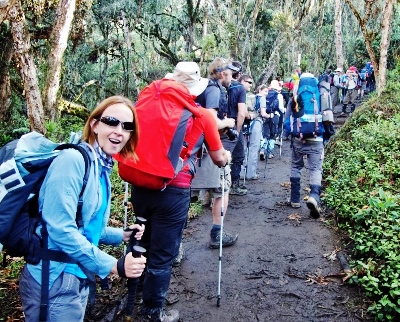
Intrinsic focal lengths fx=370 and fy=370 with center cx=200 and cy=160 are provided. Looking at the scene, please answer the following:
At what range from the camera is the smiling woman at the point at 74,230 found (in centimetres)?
185

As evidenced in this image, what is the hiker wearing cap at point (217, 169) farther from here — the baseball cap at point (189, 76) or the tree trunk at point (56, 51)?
the tree trunk at point (56, 51)

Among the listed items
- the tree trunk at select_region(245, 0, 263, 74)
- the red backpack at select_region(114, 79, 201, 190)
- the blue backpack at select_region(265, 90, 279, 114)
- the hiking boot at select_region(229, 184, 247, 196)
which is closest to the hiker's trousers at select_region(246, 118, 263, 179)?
the hiking boot at select_region(229, 184, 247, 196)

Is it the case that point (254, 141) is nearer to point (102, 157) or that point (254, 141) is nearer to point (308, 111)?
point (308, 111)

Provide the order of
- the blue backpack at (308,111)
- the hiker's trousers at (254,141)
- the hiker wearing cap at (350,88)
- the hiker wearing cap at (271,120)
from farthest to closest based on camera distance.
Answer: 1. the hiker wearing cap at (350,88)
2. the hiker wearing cap at (271,120)
3. the hiker's trousers at (254,141)
4. the blue backpack at (308,111)

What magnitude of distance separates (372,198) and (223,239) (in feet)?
7.37

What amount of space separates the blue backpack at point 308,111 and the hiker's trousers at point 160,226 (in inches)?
138

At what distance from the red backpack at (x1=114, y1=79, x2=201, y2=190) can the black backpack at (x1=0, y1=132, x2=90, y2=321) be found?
102cm

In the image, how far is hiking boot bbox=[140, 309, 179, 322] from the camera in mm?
3451

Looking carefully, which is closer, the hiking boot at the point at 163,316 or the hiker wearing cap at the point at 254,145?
the hiking boot at the point at 163,316

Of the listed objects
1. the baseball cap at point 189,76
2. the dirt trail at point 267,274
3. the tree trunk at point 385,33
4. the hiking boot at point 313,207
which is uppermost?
the tree trunk at point 385,33

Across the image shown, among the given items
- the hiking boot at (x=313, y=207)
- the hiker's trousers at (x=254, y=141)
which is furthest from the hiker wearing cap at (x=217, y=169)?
the hiker's trousers at (x=254, y=141)

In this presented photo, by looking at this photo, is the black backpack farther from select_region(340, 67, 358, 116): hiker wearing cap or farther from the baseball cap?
select_region(340, 67, 358, 116): hiker wearing cap

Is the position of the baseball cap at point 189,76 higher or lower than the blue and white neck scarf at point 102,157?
higher

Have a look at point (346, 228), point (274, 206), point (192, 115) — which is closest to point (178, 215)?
point (192, 115)
